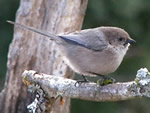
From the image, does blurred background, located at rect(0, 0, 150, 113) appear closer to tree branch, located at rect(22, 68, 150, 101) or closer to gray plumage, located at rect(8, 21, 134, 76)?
gray plumage, located at rect(8, 21, 134, 76)

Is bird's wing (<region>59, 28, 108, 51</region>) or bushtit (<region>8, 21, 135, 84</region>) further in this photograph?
bird's wing (<region>59, 28, 108, 51</region>)

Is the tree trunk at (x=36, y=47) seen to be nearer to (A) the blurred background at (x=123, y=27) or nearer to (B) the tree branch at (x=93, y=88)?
(B) the tree branch at (x=93, y=88)

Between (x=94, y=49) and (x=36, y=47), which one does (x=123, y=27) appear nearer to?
(x=36, y=47)

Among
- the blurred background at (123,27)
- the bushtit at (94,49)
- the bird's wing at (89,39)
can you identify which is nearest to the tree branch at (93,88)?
the bushtit at (94,49)

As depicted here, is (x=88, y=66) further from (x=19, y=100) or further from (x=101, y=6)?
(x=101, y=6)

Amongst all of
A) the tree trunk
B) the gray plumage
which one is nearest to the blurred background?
the tree trunk

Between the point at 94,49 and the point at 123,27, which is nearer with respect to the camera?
the point at 94,49

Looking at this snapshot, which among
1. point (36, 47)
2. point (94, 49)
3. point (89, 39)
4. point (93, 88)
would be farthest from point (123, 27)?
point (93, 88)
